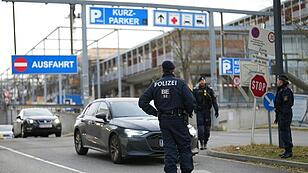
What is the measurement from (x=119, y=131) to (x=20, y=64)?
17108 millimetres

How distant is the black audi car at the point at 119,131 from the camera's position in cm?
1020

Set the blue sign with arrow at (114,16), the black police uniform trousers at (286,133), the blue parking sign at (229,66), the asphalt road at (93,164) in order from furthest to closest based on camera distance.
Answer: the blue parking sign at (229,66), the blue sign with arrow at (114,16), the black police uniform trousers at (286,133), the asphalt road at (93,164)

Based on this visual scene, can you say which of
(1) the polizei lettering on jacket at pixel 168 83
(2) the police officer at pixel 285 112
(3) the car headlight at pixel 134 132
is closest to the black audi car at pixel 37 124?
(3) the car headlight at pixel 134 132

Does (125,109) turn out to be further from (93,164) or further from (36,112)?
(36,112)

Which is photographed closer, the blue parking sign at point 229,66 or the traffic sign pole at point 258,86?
the traffic sign pole at point 258,86

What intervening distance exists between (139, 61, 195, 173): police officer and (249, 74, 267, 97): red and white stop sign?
15.7 ft

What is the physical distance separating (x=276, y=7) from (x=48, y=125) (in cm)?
1378

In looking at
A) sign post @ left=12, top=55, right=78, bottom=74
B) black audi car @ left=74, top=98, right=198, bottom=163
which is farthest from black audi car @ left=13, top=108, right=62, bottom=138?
black audi car @ left=74, top=98, right=198, bottom=163

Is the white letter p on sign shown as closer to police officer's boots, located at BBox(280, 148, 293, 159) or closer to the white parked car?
the white parked car

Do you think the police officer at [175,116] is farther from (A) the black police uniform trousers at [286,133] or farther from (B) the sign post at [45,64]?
(B) the sign post at [45,64]

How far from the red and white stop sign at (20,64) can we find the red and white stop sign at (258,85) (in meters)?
16.9

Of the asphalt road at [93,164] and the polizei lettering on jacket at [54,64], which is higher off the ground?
the polizei lettering on jacket at [54,64]

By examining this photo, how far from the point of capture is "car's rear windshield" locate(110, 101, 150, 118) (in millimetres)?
11352

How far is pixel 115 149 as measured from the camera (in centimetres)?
1079
